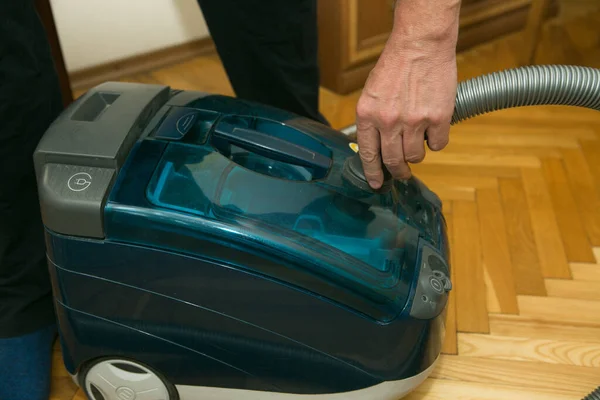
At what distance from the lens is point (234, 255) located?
0.57m

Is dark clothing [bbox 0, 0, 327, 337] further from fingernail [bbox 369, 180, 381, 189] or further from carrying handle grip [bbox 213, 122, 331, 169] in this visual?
fingernail [bbox 369, 180, 381, 189]

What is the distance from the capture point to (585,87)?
58cm

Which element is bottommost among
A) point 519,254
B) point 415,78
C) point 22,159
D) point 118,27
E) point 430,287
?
point 519,254

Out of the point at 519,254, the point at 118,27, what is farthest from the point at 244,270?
the point at 118,27

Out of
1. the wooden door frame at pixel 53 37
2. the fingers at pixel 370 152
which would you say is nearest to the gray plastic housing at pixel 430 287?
the fingers at pixel 370 152

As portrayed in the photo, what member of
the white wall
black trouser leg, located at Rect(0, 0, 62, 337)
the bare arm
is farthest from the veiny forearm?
the white wall

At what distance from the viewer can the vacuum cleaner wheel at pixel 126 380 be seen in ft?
2.19

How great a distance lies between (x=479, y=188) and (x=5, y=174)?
817mm

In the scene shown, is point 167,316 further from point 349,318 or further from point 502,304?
point 502,304

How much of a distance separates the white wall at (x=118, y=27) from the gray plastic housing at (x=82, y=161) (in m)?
0.97

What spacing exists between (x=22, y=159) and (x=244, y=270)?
319 mm

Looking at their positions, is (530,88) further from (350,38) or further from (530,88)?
(350,38)

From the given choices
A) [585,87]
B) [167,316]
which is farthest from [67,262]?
[585,87]

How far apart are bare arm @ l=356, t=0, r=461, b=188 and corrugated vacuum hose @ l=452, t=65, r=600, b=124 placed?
6 centimetres
